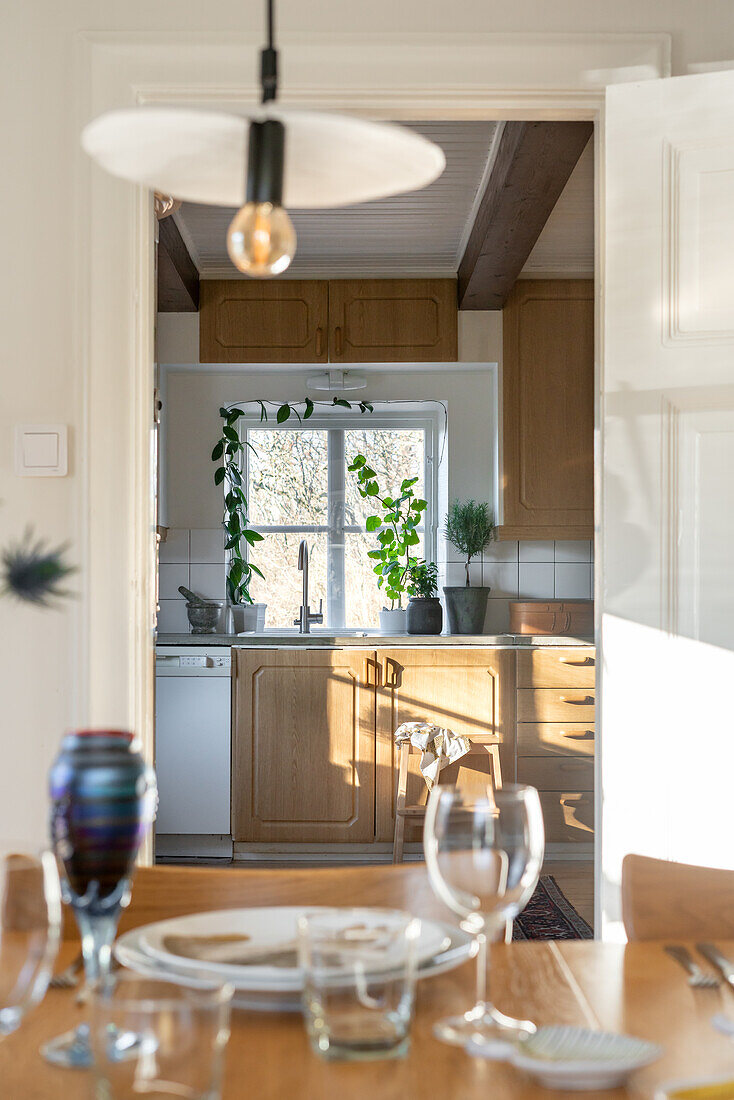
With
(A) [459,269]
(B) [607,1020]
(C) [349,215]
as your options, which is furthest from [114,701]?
(A) [459,269]

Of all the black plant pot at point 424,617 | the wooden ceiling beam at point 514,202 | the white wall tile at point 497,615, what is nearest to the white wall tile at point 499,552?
the white wall tile at point 497,615

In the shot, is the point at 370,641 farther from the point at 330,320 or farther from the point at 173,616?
the point at 330,320

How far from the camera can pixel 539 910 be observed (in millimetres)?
3555

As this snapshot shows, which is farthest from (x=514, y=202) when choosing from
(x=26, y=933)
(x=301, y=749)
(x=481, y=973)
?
(x=26, y=933)

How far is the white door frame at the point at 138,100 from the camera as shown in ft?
7.32

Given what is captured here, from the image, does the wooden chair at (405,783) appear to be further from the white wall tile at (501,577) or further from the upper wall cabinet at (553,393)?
the upper wall cabinet at (553,393)

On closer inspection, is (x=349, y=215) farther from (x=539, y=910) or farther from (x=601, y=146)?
(x=539, y=910)

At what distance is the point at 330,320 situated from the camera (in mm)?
4625

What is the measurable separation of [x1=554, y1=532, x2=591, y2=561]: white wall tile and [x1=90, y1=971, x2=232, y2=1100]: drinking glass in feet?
14.5

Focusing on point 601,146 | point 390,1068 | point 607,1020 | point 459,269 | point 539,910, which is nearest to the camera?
point 390,1068

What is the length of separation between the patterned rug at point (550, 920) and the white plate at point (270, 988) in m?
2.47

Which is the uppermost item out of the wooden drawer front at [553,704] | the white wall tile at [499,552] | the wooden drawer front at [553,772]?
the white wall tile at [499,552]

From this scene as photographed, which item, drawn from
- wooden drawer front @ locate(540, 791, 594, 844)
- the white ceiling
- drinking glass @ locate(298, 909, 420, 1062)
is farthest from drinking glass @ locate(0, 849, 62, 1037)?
wooden drawer front @ locate(540, 791, 594, 844)

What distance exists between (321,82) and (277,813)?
286 centimetres
